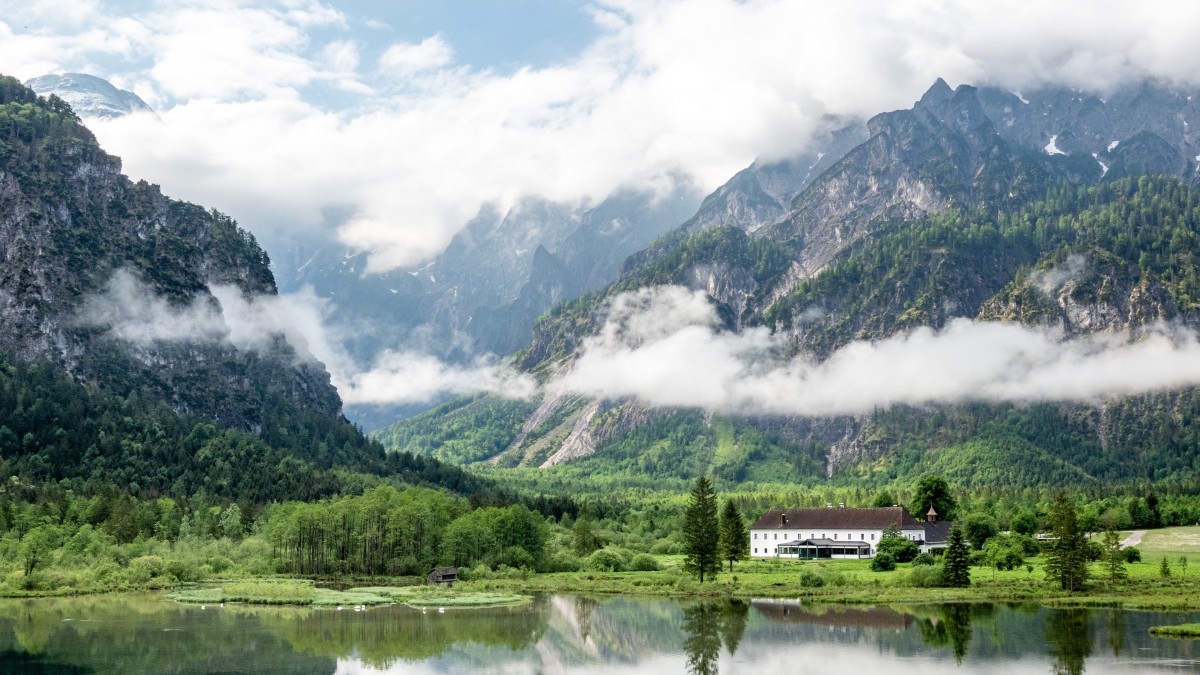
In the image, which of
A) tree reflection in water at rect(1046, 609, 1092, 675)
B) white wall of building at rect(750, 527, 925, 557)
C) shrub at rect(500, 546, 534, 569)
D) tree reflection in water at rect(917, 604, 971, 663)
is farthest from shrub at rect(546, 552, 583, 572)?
tree reflection in water at rect(1046, 609, 1092, 675)

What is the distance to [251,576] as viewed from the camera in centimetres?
15075

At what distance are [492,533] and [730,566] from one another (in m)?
32.2

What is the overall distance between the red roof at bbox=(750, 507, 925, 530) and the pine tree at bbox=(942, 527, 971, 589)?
1937 inches

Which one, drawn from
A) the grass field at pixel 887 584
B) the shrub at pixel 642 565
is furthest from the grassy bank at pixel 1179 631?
the shrub at pixel 642 565

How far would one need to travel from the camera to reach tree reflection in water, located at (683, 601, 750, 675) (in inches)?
3164

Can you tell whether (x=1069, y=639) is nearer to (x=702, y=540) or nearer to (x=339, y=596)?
(x=702, y=540)

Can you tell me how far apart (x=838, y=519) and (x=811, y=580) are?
57883 mm

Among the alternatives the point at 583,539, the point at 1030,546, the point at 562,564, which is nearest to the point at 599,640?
the point at 562,564

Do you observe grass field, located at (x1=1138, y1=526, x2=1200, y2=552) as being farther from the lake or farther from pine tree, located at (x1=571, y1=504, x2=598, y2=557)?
pine tree, located at (x1=571, y1=504, x2=598, y2=557)

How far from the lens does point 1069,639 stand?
85062 mm

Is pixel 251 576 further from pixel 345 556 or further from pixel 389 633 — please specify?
pixel 389 633

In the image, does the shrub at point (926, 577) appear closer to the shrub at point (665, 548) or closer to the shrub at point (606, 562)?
the shrub at point (606, 562)

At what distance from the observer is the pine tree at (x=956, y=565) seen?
124069 mm

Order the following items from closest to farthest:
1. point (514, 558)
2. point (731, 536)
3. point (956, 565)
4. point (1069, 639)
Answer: point (1069, 639)
point (956, 565)
point (731, 536)
point (514, 558)
